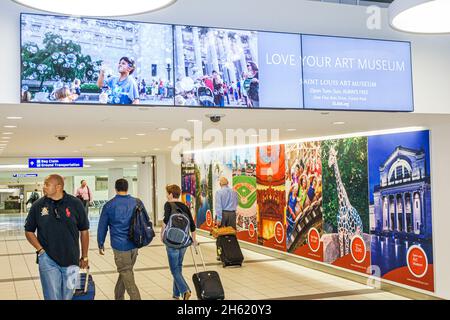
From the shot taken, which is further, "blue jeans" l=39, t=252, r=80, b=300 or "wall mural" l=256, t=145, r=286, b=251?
"wall mural" l=256, t=145, r=286, b=251

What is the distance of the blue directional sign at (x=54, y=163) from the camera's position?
18.5m

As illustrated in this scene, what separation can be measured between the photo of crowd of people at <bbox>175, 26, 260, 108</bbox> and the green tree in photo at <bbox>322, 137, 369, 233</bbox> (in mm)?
3818

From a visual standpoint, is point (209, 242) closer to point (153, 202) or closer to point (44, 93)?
point (153, 202)

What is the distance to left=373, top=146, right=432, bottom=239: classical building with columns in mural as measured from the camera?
736 cm

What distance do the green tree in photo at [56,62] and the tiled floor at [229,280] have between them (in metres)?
3.85

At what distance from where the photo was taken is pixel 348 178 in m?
8.94

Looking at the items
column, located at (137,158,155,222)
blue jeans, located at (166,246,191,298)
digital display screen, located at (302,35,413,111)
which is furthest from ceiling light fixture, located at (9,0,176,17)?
column, located at (137,158,155,222)

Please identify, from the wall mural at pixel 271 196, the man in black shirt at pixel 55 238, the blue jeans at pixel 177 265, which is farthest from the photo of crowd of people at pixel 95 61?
the wall mural at pixel 271 196

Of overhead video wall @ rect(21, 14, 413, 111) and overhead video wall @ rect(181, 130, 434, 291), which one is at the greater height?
overhead video wall @ rect(21, 14, 413, 111)

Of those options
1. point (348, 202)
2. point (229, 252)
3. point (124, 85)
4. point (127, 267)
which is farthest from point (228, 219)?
point (124, 85)

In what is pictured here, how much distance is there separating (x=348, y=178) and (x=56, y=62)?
19.0ft

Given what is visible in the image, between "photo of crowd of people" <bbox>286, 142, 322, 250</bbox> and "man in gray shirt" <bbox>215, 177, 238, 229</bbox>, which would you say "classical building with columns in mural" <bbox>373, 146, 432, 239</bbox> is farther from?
"man in gray shirt" <bbox>215, 177, 238, 229</bbox>

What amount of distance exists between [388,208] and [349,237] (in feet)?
4.08
